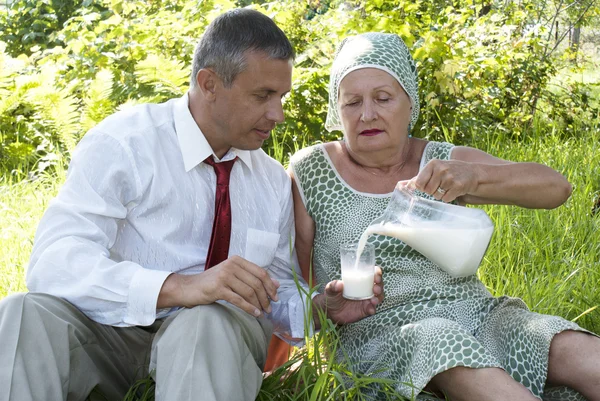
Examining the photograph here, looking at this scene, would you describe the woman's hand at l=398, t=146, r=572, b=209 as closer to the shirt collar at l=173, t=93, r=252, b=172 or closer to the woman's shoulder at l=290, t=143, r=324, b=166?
the woman's shoulder at l=290, t=143, r=324, b=166

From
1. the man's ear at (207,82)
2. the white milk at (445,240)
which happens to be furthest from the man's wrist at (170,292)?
the man's ear at (207,82)

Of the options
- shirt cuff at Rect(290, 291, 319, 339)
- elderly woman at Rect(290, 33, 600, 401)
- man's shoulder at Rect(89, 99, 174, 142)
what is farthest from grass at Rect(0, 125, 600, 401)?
man's shoulder at Rect(89, 99, 174, 142)

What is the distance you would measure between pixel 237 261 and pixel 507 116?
4812mm

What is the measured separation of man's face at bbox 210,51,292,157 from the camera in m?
2.81

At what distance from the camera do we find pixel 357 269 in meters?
2.66

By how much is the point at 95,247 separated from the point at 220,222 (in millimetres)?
517

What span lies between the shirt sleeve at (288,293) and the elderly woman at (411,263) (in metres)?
0.06

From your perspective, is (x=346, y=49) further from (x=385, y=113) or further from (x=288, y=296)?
(x=288, y=296)

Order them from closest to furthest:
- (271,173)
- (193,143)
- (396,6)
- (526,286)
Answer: (193,143) < (271,173) < (526,286) < (396,6)

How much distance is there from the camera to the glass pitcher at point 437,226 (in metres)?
2.62

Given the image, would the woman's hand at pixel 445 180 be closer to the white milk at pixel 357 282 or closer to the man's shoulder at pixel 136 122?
the white milk at pixel 357 282

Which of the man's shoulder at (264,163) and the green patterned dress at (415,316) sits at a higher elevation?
the man's shoulder at (264,163)

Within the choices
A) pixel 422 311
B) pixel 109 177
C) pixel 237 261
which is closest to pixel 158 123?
pixel 109 177

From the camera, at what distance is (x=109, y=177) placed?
2650mm
